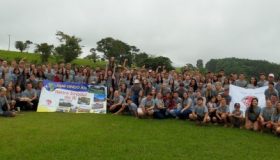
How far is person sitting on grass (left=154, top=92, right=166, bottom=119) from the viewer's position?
53.8 ft

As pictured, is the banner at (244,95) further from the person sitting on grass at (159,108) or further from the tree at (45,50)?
the tree at (45,50)

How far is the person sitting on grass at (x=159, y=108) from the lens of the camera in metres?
16.4

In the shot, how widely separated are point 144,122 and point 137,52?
74641 millimetres

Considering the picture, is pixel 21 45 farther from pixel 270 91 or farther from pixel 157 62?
pixel 270 91

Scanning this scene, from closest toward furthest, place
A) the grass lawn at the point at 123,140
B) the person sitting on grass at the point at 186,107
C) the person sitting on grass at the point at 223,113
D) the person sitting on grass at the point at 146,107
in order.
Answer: the grass lawn at the point at 123,140 → the person sitting on grass at the point at 223,113 → the person sitting on grass at the point at 186,107 → the person sitting on grass at the point at 146,107

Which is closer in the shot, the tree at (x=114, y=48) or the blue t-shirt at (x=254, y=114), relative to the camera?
the blue t-shirt at (x=254, y=114)

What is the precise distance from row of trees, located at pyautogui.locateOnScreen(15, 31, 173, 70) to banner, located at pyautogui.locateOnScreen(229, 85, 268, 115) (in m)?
30.7

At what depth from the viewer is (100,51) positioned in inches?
3295

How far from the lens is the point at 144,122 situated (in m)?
15.0

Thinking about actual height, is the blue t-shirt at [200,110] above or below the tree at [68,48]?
below

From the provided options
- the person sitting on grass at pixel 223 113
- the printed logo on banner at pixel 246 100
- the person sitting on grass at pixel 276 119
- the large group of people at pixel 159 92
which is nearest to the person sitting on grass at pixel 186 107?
the large group of people at pixel 159 92

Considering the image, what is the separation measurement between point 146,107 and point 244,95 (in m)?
4.57

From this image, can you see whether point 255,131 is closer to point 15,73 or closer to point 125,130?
point 125,130

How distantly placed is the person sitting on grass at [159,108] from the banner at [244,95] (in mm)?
3096
